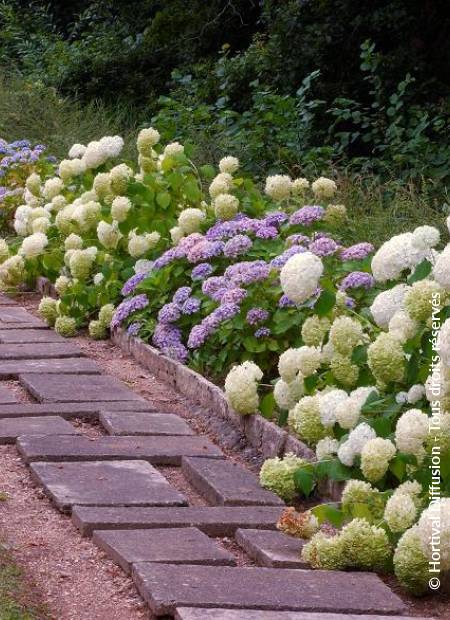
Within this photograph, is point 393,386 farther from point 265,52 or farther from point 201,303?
point 265,52

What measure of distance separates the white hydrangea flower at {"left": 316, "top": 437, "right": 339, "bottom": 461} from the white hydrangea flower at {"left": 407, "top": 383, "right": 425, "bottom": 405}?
0.33 metres

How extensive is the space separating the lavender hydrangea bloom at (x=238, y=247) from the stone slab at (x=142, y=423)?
0.99 m

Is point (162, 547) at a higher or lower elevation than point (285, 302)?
lower

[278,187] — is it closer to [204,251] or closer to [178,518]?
[204,251]

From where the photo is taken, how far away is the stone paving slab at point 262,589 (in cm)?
321

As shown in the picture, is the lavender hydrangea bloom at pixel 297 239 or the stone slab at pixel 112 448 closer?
the stone slab at pixel 112 448

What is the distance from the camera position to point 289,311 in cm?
531

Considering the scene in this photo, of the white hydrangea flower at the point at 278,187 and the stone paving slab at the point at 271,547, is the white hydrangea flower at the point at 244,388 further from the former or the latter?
the white hydrangea flower at the point at 278,187

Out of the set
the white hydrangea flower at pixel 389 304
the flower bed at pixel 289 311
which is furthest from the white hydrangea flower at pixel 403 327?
the white hydrangea flower at pixel 389 304

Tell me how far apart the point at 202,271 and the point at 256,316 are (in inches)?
26.0

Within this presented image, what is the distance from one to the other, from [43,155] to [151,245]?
346 centimetres

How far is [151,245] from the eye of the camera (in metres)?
6.69

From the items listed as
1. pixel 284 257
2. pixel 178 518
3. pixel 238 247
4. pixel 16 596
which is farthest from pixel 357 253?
pixel 16 596

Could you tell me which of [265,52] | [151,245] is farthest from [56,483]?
[265,52]
